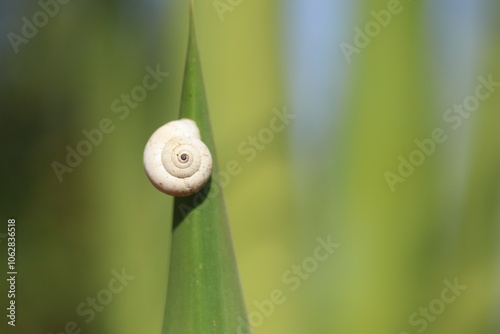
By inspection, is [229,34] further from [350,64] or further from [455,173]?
[455,173]

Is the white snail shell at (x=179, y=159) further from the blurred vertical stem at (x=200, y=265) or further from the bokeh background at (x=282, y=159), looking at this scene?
the bokeh background at (x=282, y=159)

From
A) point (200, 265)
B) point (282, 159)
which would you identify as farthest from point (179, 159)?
point (282, 159)

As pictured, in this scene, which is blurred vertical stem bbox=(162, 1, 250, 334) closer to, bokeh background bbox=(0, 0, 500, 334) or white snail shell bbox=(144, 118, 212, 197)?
white snail shell bbox=(144, 118, 212, 197)

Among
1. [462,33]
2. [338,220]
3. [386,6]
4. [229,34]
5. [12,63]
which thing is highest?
[12,63]

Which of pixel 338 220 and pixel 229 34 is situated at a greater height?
pixel 229 34

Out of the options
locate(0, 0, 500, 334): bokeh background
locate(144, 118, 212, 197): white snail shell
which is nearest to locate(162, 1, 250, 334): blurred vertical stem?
locate(144, 118, 212, 197): white snail shell

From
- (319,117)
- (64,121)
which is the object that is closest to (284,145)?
(319,117)
